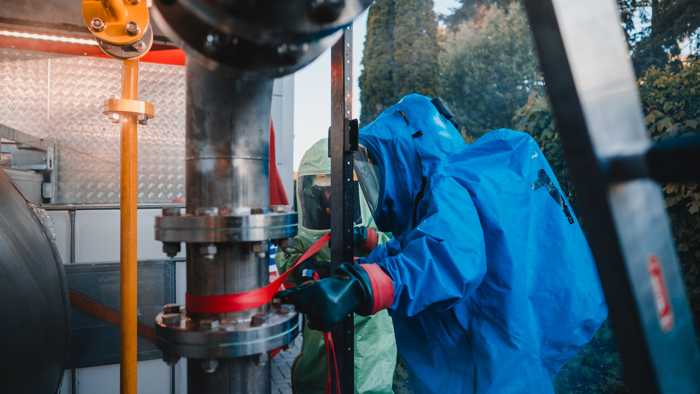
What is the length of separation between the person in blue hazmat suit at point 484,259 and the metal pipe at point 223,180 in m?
0.57

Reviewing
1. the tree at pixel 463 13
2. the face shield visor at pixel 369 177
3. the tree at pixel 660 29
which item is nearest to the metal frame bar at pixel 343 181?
the face shield visor at pixel 369 177

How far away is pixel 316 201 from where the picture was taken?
12.9 feet

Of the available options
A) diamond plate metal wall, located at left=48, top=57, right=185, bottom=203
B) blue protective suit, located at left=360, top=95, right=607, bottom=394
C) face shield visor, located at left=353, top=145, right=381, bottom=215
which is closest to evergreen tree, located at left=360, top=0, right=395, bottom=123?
diamond plate metal wall, located at left=48, top=57, right=185, bottom=203

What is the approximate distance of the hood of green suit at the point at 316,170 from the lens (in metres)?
3.89

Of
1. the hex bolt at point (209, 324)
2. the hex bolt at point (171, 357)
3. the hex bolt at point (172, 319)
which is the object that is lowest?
the hex bolt at point (171, 357)

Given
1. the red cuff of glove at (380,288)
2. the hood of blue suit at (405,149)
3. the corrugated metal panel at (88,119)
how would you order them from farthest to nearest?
1. the corrugated metal panel at (88,119)
2. the hood of blue suit at (405,149)
3. the red cuff of glove at (380,288)

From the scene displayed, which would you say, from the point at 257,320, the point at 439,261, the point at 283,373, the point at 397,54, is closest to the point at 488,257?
the point at 439,261

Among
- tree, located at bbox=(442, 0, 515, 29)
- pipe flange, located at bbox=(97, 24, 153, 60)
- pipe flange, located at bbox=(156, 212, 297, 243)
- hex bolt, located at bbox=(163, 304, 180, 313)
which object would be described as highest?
tree, located at bbox=(442, 0, 515, 29)

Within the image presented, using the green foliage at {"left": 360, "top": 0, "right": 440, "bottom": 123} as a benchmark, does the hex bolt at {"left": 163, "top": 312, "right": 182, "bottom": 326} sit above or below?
below

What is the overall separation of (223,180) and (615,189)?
777mm

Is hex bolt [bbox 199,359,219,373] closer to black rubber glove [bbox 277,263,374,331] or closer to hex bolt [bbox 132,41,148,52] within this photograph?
black rubber glove [bbox 277,263,374,331]

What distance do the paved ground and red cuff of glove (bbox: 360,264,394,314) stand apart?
3138 millimetres

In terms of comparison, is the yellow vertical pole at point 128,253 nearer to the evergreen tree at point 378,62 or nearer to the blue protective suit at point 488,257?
the blue protective suit at point 488,257

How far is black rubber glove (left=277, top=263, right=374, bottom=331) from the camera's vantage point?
4.17ft
